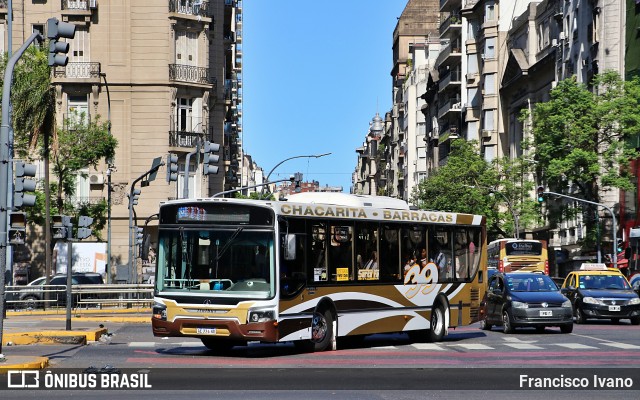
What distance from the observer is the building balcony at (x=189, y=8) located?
69438mm

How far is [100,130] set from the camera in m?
63.2

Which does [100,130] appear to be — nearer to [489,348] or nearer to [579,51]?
[579,51]

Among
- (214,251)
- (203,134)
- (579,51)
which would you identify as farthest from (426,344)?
(579,51)

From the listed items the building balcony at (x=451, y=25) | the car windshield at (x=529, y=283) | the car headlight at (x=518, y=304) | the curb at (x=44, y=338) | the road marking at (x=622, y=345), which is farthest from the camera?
the building balcony at (x=451, y=25)

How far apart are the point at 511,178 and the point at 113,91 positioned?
1233 inches

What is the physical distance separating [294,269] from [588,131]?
44.5 metres

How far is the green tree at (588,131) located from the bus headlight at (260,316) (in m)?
44.5

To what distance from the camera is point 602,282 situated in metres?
39.0

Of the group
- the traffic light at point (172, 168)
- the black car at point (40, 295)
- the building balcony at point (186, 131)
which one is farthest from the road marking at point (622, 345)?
the building balcony at point (186, 131)

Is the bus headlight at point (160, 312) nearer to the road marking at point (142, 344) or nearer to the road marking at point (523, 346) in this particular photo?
the road marking at point (142, 344)

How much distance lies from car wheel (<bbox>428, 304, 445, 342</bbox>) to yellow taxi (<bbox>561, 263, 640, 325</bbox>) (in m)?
10.3

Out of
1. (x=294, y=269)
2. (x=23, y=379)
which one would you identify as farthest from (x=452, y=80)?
(x=23, y=379)

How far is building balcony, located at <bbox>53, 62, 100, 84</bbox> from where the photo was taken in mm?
68062

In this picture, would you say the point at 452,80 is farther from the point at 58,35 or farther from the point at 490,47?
the point at 58,35
